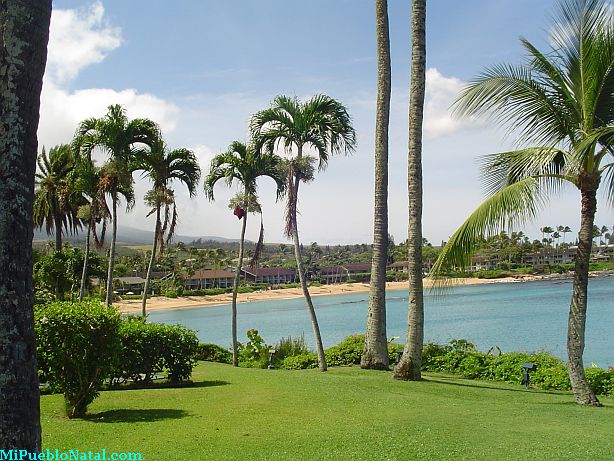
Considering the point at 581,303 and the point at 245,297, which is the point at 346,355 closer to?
the point at 581,303

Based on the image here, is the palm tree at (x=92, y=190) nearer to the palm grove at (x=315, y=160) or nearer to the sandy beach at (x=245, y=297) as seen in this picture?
the palm grove at (x=315, y=160)

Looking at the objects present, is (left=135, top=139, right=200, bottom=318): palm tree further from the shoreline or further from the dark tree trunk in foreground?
the shoreline

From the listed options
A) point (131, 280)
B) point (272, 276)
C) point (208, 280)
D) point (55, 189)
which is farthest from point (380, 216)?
point (272, 276)

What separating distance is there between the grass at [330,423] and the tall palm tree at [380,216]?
101 inches

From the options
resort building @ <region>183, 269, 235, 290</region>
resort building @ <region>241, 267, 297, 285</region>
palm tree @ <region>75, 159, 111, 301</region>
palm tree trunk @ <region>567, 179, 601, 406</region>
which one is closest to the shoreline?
resort building @ <region>183, 269, 235, 290</region>

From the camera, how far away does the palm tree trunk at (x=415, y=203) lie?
39.9ft

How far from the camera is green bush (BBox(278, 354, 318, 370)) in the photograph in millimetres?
16047

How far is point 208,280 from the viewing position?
104875 mm

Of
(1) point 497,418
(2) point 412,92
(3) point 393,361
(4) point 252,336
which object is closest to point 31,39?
(1) point 497,418

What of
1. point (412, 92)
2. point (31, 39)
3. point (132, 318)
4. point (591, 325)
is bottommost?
point (591, 325)

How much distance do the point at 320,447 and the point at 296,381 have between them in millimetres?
5279

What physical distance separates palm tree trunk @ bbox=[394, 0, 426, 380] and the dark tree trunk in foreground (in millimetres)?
9192

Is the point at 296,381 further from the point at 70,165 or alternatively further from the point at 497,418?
the point at 70,165

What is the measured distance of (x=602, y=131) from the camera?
916 cm
